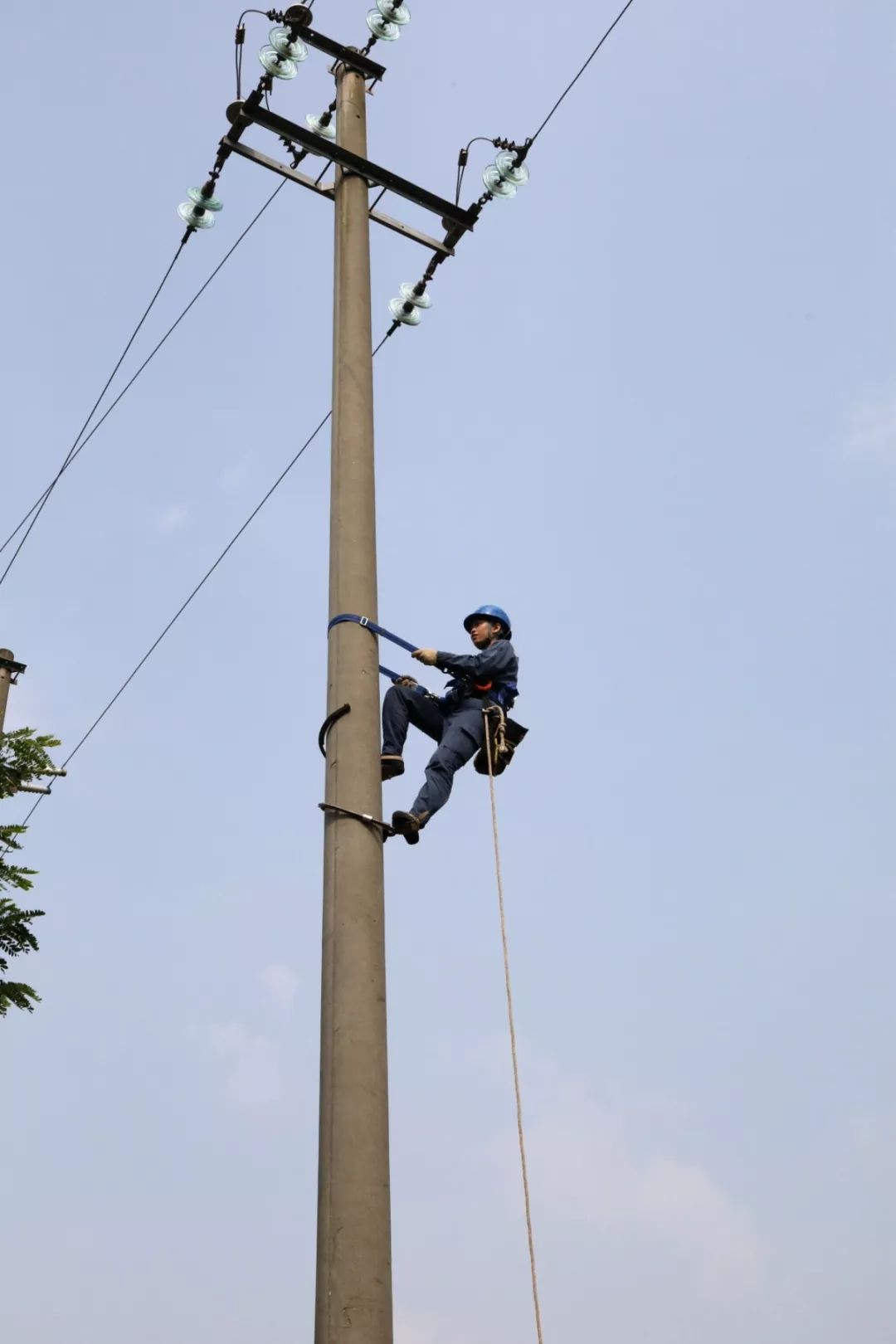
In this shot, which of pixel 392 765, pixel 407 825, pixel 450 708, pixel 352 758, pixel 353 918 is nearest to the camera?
pixel 353 918

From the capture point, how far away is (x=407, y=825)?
215 inches

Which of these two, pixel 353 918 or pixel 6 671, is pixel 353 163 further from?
pixel 6 671

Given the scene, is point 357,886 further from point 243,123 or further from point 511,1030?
point 243,123

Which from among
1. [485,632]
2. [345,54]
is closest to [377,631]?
[485,632]

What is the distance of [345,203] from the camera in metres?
6.66

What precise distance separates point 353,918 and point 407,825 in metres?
0.94

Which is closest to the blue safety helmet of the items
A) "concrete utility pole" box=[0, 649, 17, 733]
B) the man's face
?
the man's face

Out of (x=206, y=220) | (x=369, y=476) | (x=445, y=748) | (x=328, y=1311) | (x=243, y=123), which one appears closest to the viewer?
(x=328, y=1311)

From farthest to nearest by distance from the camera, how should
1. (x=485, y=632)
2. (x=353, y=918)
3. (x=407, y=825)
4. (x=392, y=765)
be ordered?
(x=485, y=632)
(x=392, y=765)
(x=407, y=825)
(x=353, y=918)

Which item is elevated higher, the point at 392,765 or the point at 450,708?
the point at 450,708

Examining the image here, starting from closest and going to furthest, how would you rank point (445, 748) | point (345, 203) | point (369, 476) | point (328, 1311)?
1. point (328, 1311)
2. point (369, 476)
3. point (445, 748)
4. point (345, 203)

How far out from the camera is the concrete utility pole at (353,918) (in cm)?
395

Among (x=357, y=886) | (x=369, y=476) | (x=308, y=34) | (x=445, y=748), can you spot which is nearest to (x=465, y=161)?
(x=308, y=34)

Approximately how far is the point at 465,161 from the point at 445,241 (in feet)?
1.48
